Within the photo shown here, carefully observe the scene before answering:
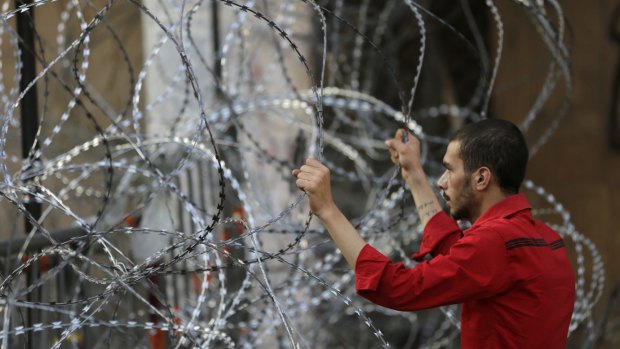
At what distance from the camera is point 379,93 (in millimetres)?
9266

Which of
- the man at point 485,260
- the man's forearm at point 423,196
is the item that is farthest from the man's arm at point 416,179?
the man at point 485,260

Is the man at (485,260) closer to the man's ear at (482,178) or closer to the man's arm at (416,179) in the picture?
the man's ear at (482,178)

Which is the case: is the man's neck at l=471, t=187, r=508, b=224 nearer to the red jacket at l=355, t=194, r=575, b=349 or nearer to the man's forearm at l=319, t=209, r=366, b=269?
the red jacket at l=355, t=194, r=575, b=349

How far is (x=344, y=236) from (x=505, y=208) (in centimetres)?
45

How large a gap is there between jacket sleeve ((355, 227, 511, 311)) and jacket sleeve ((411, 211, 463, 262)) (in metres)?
0.48

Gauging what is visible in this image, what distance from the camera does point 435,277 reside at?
8.05 feet

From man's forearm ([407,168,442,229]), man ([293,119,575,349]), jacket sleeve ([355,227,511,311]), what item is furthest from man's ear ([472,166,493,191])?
man's forearm ([407,168,442,229])

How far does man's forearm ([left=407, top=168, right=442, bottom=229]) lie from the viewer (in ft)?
10.0

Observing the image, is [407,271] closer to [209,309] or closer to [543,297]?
[543,297]

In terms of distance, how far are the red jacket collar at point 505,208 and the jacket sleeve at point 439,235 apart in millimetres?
282

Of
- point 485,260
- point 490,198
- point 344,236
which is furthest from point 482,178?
point 344,236

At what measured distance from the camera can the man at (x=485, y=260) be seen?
2465 mm

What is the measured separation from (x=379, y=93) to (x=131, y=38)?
314 cm

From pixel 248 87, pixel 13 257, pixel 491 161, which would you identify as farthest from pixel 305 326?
pixel 491 161
